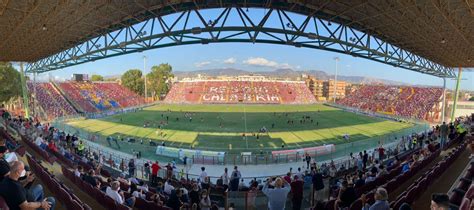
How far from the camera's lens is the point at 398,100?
55812mm

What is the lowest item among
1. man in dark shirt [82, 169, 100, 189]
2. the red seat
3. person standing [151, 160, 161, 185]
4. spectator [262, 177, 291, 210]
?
person standing [151, 160, 161, 185]

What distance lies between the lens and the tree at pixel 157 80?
8662cm

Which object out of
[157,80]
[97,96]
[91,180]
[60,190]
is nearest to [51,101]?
[97,96]

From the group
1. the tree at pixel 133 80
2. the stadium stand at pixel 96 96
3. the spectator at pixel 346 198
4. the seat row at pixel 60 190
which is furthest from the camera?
the tree at pixel 133 80

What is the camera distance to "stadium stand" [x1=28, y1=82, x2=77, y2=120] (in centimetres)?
3979

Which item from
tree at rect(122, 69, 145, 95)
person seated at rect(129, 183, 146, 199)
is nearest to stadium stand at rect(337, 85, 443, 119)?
person seated at rect(129, 183, 146, 199)

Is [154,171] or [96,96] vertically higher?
[96,96]

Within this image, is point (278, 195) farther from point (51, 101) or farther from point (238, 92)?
point (238, 92)

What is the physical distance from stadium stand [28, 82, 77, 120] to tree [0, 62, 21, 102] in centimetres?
558

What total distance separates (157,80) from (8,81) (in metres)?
56.4

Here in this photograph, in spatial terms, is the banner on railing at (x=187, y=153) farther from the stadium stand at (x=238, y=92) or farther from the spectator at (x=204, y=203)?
the stadium stand at (x=238, y=92)

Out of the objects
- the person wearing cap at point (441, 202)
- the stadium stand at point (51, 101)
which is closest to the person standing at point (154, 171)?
the person wearing cap at point (441, 202)

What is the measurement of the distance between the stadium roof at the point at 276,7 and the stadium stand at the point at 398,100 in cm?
3838

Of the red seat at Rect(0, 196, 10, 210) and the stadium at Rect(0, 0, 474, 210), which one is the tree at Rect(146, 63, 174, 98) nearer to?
the stadium at Rect(0, 0, 474, 210)
